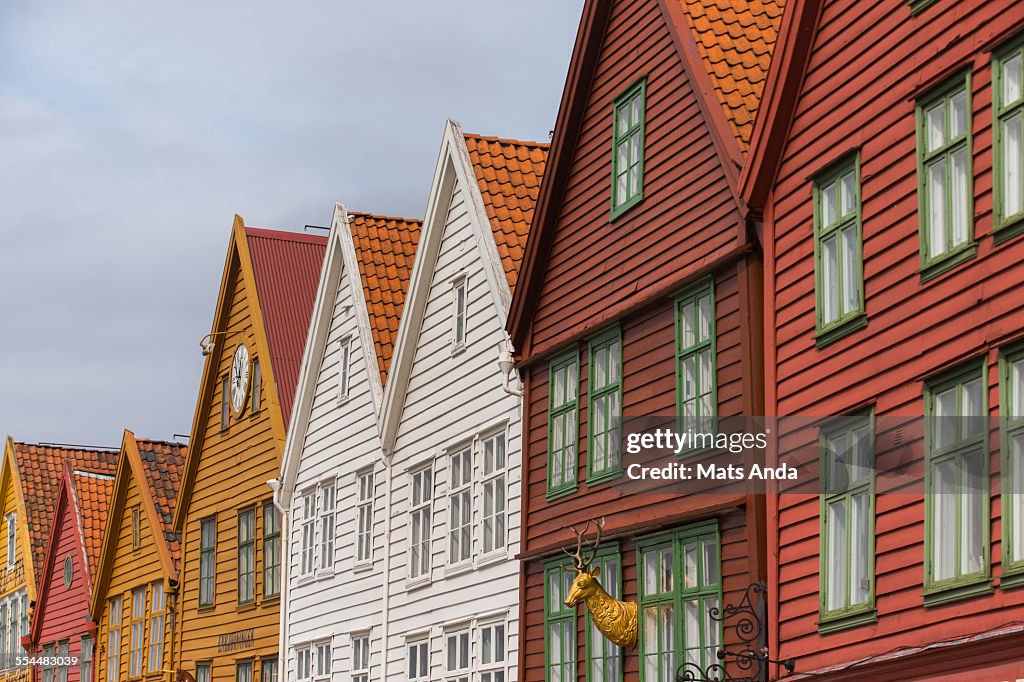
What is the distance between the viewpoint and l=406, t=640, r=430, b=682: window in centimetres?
2498

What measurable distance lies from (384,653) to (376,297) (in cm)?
A: 603

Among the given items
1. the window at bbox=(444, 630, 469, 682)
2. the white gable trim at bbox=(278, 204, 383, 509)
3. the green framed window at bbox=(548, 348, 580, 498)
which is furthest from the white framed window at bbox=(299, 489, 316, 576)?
the green framed window at bbox=(548, 348, 580, 498)

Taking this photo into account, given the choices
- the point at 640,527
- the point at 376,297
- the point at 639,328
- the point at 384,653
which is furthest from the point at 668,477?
the point at 376,297

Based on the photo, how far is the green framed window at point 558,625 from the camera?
2048 cm

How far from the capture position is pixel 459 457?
81.6 ft

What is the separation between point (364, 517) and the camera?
91.6 feet

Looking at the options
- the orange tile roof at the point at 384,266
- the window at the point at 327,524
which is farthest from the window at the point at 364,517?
the orange tile roof at the point at 384,266

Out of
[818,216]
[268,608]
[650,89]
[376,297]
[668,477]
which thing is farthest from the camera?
[268,608]

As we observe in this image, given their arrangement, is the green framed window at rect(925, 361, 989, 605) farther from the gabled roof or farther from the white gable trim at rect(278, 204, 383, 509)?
the gabled roof

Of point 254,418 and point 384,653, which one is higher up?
point 254,418

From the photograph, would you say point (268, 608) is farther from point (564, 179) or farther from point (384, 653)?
point (564, 179)

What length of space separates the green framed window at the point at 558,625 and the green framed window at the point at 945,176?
7.72 meters

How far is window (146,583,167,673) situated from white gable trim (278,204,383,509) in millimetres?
6953

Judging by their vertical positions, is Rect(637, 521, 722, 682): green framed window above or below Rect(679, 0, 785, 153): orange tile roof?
below
